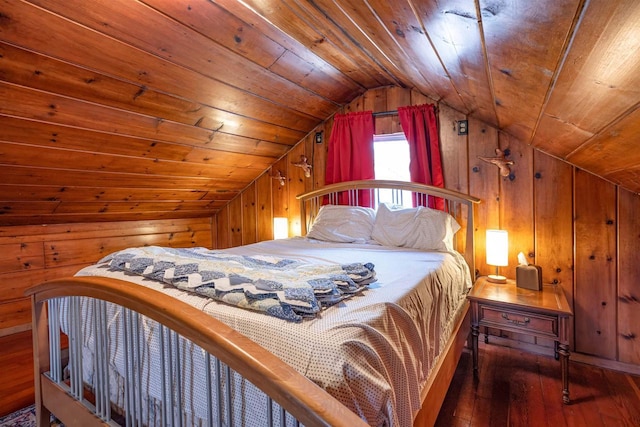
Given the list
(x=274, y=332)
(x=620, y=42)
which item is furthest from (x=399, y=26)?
(x=274, y=332)

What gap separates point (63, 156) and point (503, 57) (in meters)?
2.58

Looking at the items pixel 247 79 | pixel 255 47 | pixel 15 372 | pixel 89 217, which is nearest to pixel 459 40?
pixel 255 47

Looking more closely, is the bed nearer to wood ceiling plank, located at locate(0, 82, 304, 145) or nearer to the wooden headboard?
the wooden headboard

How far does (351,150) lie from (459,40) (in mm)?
2013

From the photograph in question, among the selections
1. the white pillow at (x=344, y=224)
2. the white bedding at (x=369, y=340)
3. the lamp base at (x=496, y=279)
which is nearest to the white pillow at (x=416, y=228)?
the white pillow at (x=344, y=224)

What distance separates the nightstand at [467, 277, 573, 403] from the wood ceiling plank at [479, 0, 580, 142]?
3.66 feet

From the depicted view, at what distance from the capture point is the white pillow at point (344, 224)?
2846 millimetres

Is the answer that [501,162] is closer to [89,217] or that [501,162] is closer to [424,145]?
[424,145]

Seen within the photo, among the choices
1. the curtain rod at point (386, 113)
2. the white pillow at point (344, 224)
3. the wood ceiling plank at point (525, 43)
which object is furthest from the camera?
the curtain rod at point (386, 113)

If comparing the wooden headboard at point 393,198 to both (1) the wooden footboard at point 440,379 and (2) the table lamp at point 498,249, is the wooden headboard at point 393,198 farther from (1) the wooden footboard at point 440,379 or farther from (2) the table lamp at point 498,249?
(1) the wooden footboard at point 440,379

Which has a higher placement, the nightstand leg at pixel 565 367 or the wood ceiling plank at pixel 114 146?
the wood ceiling plank at pixel 114 146

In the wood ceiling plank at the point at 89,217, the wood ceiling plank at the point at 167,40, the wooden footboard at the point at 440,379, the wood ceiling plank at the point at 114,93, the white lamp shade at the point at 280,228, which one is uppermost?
the wood ceiling plank at the point at 167,40

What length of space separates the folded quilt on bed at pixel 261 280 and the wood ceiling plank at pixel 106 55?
1.04m

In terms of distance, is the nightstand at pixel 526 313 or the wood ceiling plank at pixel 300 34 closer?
the wood ceiling plank at pixel 300 34
